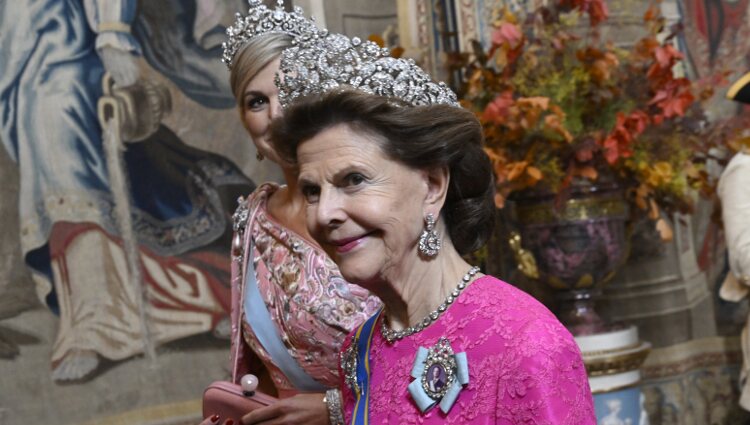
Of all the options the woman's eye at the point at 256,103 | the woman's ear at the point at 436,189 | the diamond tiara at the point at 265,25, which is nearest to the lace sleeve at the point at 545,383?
the woman's ear at the point at 436,189

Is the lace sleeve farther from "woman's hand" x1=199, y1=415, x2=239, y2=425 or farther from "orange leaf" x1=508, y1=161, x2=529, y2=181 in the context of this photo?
"orange leaf" x1=508, y1=161, x2=529, y2=181

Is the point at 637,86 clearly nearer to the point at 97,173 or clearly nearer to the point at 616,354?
the point at 616,354

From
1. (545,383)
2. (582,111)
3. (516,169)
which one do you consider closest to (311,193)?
(545,383)

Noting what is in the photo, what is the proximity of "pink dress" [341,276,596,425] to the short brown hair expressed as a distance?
0.19 metres

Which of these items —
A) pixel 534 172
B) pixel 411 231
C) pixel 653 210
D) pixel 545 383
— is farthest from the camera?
pixel 653 210

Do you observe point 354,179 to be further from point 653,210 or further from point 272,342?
point 653,210

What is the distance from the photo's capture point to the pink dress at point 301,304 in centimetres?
330

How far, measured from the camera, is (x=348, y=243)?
2447mm

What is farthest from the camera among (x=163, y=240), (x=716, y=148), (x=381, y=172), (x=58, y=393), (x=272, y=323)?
(x=716, y=148)

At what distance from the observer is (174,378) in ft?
17.0

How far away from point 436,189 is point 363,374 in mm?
447

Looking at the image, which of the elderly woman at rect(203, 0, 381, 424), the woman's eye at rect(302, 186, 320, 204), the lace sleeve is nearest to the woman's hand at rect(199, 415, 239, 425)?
the elderly woman at rect(203, 0, 381, 424)

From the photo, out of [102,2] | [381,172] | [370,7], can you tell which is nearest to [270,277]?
[381,172]

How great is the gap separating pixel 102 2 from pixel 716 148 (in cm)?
294
